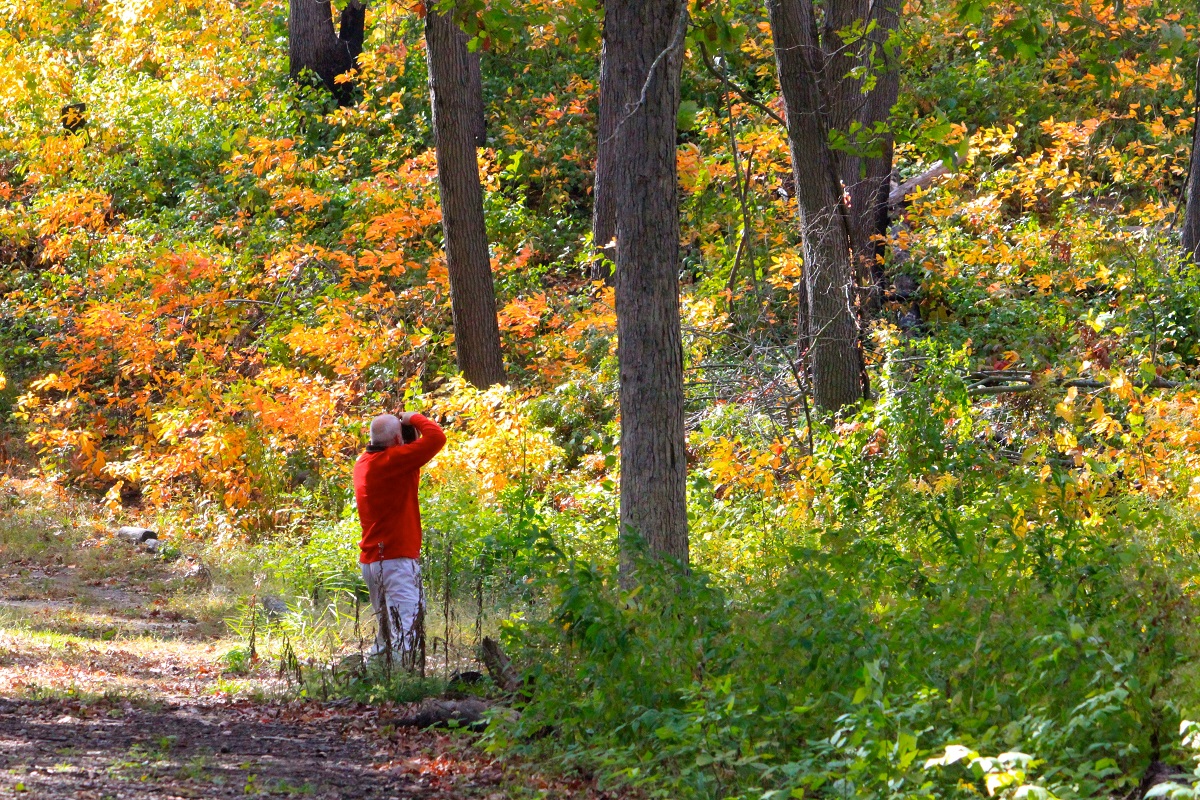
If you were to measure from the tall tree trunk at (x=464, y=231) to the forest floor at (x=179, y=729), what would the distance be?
4898mm

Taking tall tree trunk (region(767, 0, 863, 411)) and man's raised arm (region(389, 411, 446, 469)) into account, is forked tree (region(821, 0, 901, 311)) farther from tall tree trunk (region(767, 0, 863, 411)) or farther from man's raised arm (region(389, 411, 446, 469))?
man's raised arm (region(389, 411, 446, 469))

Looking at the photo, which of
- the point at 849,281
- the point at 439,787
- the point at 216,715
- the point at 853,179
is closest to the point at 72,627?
the point at 216,715

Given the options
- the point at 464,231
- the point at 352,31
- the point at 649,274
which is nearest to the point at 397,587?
the point at 649,274

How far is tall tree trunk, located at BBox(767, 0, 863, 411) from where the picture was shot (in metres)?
10.1

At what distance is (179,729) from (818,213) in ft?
21.9

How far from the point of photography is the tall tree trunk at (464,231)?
13.5 meters

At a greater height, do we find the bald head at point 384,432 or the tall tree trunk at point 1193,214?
the tall tree trunk at point 1193,214

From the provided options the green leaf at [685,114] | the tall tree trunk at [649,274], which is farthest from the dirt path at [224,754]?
the green leaf at [685,114]

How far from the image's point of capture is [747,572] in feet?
27.0

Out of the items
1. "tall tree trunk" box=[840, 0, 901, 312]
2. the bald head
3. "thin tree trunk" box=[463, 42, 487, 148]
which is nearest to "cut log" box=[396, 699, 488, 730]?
the bald head

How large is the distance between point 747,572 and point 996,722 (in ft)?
12.6

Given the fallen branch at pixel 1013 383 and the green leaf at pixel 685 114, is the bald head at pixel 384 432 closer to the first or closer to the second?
the green leaf at pixel 685 114

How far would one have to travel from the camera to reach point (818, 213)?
10.2 metres

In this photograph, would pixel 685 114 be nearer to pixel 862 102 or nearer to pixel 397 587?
pixel 397 587
